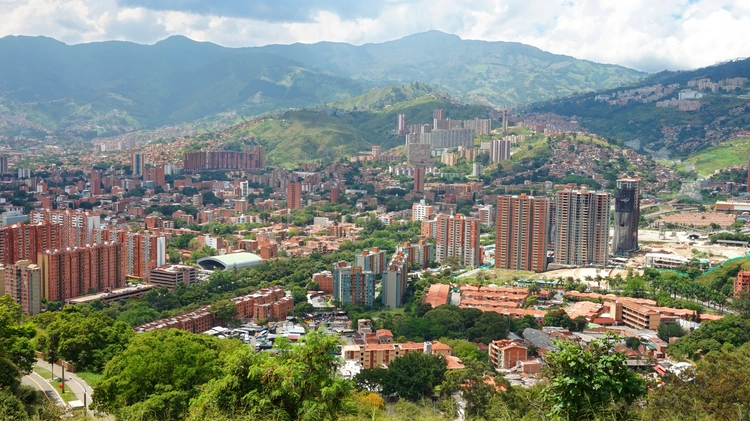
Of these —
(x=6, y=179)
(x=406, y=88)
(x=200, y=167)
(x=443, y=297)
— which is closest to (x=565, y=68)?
(x=406, y=88)

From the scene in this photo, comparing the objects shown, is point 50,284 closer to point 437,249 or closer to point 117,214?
point 437,249

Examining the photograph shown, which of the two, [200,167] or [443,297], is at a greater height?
[200,167]

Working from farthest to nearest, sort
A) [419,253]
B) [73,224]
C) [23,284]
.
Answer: [73,224] → [419,253] → [23,284]

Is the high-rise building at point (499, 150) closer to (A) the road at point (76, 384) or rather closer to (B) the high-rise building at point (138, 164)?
(B) the high-rise building at point (138, 164)

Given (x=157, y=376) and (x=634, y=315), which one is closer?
(x=157, y=376)

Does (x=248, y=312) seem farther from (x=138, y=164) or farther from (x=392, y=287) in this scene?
(x=138, y=164)

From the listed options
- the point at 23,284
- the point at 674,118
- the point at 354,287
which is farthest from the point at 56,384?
the point at 674,118

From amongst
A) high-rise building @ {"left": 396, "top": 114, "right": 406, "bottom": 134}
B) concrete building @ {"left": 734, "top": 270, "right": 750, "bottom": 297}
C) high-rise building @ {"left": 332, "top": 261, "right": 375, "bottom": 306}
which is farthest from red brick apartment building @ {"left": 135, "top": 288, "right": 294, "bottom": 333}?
high-rise building @ {"left": 396, "top": 114, "right": 406, "bottom": 134}
